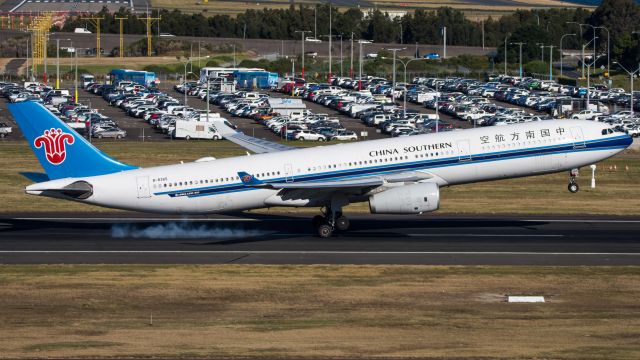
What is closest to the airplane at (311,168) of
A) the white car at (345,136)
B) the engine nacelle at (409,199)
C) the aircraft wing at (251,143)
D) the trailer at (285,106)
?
the engine nacelle at (409,199)

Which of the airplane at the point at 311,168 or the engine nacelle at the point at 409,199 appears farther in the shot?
the airplane at the point at 311,168

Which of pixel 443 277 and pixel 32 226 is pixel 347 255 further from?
pixel 32 226

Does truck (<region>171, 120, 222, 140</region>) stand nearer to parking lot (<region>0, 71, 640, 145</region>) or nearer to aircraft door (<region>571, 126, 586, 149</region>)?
parking lot (<region>0, 71, 640, 145</region>)

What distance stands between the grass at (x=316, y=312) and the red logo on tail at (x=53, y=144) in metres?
8.47

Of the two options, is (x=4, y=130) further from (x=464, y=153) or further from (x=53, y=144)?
(x=464, y=153)

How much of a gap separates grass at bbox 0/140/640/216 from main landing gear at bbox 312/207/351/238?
32.5ft

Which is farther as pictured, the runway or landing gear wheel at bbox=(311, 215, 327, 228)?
landing gear wheel at bbox=(311, 215, 327, 228)

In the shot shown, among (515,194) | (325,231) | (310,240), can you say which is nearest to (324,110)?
(515,194)

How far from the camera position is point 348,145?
196 ft

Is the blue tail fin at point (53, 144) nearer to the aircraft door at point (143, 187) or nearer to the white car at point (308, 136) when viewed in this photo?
the aircraft door at point (143, 187)

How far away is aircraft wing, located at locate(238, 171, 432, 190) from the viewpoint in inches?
2173

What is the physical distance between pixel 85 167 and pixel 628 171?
51180 mm

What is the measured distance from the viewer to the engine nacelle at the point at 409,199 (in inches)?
2181

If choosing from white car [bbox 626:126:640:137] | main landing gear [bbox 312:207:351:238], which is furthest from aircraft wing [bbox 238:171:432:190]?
white car [bbox 626:126:640:137]
